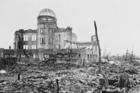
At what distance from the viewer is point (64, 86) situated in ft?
61.0

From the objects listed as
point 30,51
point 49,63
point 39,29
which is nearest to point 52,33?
point 39,29

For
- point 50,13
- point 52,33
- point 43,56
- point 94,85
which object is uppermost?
point 50,13

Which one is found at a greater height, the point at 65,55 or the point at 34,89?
the point at 65,55

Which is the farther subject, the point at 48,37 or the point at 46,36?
the point at 48,37

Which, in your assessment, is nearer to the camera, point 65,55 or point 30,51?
point 65,55

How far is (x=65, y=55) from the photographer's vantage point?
44.6 meters

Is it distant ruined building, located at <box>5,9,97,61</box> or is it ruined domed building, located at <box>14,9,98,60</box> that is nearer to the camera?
distant ruined building, located at <box>5,9,97,61</box>

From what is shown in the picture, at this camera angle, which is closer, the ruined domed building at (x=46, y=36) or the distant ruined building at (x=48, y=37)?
the distant ruined building at (x=48, y=37)

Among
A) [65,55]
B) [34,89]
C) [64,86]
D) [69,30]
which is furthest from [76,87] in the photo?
[69,30]

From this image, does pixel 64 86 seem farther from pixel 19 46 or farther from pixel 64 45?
pixel 19 46

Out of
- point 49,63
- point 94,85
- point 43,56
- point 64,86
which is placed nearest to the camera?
point 64,86

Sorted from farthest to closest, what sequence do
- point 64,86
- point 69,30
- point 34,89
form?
1. point 69,30
2. point 64,86
3. point 34,89

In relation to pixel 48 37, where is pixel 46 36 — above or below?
above

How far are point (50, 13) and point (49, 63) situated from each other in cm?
1632
